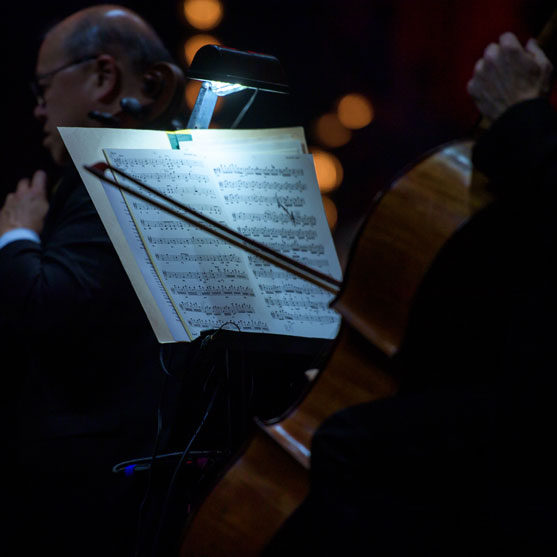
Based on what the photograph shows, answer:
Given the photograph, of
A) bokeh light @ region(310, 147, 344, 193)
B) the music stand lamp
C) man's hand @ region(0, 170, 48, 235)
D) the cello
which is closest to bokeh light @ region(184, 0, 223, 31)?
bokeh light @ region(310, 147, 344, 193)

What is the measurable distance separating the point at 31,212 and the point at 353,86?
1842 mm

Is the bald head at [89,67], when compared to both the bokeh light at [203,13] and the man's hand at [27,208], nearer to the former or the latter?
the man's hand at [27,208]

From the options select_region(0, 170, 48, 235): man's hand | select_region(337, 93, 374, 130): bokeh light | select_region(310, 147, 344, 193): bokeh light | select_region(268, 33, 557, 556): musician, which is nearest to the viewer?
select_region(268, 33, 557, 556): musician

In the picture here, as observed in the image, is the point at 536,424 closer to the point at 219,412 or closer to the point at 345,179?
the point at 219,412

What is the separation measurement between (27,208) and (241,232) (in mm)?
793

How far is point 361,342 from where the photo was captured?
83 cm

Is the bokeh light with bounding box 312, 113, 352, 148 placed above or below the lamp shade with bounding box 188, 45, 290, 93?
below

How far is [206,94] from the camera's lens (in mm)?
1142

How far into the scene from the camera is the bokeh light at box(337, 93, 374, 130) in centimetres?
289

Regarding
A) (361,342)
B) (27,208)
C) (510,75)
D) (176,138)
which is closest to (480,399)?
(361,342)

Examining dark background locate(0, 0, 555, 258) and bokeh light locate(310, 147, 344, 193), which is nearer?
dark background locate(0, 0, 555, 258)

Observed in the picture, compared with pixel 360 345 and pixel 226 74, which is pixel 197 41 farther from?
pixel 360 345

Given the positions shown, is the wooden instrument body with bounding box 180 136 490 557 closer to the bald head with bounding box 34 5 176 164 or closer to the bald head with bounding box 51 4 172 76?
the bald head with bounding box 34 5 176 164

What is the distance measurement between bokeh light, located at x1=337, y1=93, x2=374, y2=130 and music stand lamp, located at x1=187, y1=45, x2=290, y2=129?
72.4 inches
